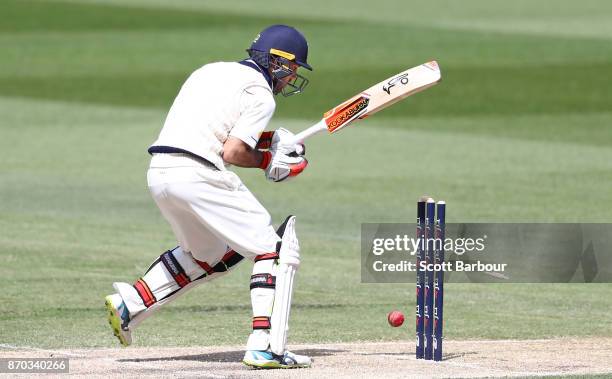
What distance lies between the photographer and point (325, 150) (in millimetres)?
22000

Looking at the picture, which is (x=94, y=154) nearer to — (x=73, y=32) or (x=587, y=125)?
(x=587, y=125)

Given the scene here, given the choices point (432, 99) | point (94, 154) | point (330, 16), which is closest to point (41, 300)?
point (94, 154)

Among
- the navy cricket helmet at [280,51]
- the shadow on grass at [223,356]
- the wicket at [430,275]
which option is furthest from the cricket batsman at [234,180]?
the wicket at [430,275]

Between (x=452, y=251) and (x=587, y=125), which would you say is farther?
(x=587, y=125)

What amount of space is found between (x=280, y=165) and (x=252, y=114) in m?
0.43

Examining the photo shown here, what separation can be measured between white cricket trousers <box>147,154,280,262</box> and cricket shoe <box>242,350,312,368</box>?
56cm

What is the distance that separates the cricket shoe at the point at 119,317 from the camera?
28.2 ft

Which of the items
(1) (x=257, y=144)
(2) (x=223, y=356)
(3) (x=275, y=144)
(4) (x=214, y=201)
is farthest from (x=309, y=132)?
(2) (x=223, y=356)

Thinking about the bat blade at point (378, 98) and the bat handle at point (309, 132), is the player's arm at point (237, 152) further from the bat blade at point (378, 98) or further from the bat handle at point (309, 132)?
the bat blade at point (378, 98)

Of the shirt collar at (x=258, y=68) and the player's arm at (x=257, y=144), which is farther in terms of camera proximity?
the shirt collar at (x=258, y=68)

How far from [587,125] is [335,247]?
11.3 m

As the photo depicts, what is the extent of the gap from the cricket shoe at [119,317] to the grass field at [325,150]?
2.46 feet

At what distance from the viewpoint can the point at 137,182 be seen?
19.1 meters

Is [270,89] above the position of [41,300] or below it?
above
